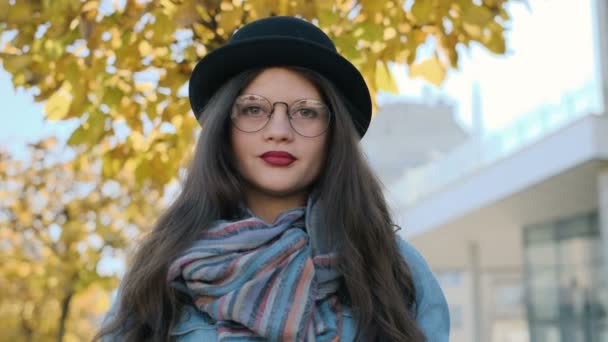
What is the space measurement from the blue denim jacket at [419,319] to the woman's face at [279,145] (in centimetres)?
31

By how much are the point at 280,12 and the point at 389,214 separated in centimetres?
115

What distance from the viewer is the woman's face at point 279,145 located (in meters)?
2.34

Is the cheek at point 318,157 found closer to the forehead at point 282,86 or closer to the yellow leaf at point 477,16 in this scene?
the forehead at point 282,86

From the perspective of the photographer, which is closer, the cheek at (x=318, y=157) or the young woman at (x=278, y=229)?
the young woman at (x=278, y=229)

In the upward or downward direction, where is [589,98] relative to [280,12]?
upward

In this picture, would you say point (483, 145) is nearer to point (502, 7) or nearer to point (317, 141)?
point (502, 7)

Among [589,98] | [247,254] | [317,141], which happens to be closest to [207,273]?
[247,254]

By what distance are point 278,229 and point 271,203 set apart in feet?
0.49

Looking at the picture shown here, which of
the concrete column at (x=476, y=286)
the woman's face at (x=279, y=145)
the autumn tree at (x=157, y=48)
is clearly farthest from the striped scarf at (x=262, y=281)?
the concrete column at (x=476, y=286)

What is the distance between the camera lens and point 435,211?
2275cm

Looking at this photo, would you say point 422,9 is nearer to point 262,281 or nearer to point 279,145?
point 279,145

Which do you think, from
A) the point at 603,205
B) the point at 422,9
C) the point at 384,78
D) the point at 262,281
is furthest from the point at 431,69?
the point at 603,205

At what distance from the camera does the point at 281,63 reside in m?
2.42

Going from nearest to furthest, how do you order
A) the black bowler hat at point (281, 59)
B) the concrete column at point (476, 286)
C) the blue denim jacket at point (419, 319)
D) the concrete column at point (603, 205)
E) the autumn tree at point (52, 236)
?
the blue denim jacket at point (419, 319), the black bowler hat at point (281, 59), the autumn tree at point (52, 236), the concrete column at point (603, 205), the concrete column at point (476, 286)
